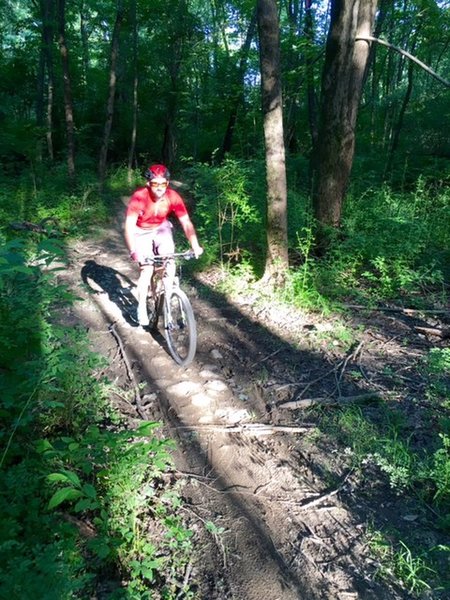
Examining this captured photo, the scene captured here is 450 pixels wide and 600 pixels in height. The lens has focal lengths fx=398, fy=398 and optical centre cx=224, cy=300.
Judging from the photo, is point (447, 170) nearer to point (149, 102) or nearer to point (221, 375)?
point (221, 375)

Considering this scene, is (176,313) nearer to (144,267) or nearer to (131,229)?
(144,267)

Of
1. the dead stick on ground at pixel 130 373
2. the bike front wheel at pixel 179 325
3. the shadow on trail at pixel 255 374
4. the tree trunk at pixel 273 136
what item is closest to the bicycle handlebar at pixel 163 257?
the bike front wheel at pixel 179 325

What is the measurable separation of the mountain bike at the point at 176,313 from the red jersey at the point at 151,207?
22.9 inches

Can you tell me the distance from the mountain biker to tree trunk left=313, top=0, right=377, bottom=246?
8.92 feet

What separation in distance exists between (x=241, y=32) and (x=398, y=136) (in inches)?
352

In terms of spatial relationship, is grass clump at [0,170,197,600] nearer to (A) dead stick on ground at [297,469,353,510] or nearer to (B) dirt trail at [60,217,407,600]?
(B) dirt trail at [60,217,407,600]

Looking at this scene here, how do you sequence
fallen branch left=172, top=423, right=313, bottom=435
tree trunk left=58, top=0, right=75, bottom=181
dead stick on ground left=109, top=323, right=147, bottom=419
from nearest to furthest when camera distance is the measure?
fallen branch left=172, top=423, right=313, bottom=435
dead stick on ground left=109, top=323, right=147, bottom=419
tree trunk left=58, top=0, right=75, bottom=181

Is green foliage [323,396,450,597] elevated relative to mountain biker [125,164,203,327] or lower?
lower

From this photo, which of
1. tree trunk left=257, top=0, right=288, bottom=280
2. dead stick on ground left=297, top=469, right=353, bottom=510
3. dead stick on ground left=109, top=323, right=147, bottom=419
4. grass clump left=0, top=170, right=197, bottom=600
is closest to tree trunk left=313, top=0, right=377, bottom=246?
tree trunk left=257, top=0, right=288, bottom=280

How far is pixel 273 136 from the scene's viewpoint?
5730 millimetres

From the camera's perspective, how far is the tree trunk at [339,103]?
19.9ft

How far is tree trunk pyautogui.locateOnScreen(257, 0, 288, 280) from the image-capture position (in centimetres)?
525

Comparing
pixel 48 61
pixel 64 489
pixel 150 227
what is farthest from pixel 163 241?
pixel 48 61

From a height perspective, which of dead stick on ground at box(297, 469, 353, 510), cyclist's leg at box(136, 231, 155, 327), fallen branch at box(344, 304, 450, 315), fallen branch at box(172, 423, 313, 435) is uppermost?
cyclist's leg at box(136, 231, 155, 327)
